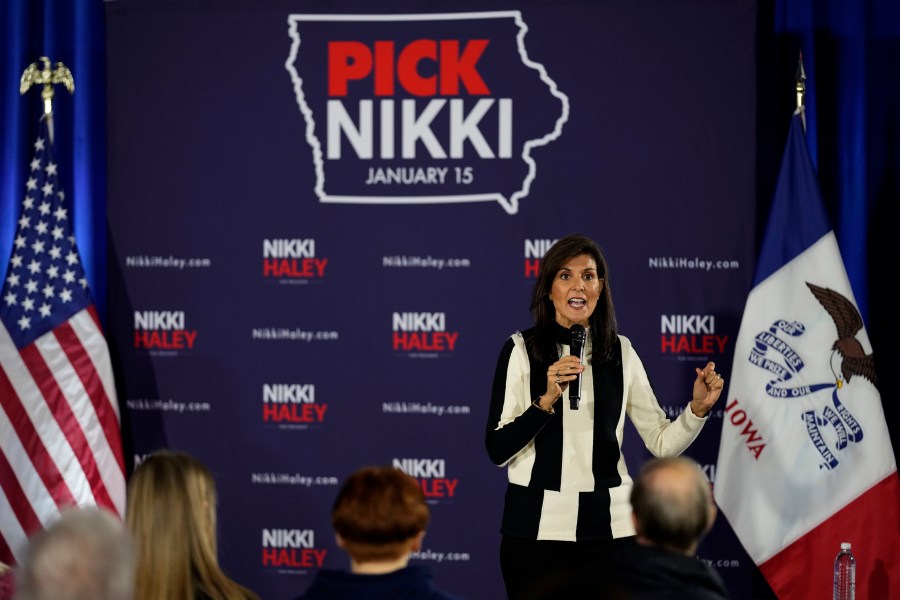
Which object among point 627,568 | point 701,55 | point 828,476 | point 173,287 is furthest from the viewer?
point 173,287

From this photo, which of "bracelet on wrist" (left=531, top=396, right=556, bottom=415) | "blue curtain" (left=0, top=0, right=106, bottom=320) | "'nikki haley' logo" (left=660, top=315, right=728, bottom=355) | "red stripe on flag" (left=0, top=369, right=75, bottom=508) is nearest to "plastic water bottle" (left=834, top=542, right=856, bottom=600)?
"'nikki haley' logo" (left=660, top=315, right=728, bottom=355)

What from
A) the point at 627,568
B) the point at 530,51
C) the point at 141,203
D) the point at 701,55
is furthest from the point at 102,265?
the point at 627,568

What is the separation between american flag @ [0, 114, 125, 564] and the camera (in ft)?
15.5

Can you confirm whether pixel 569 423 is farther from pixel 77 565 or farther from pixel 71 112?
pixel 71 112

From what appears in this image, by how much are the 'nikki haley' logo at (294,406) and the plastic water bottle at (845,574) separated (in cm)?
224

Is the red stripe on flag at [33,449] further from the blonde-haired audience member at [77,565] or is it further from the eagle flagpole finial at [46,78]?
the blonde-haired audience member at [77,565]

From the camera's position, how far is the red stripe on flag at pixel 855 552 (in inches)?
168

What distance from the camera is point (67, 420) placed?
188 inches

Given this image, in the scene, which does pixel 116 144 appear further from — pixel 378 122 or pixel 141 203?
pixel 378 122

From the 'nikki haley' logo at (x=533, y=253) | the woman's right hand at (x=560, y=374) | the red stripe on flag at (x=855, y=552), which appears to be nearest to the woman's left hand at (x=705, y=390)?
the woman's right hand at (x=560, y=374)

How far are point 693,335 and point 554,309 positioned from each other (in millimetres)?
1558

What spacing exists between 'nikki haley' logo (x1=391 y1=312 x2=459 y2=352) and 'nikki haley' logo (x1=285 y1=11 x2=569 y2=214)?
52 centimetres

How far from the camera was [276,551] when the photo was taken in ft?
16.2

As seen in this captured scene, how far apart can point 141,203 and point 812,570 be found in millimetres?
3314
